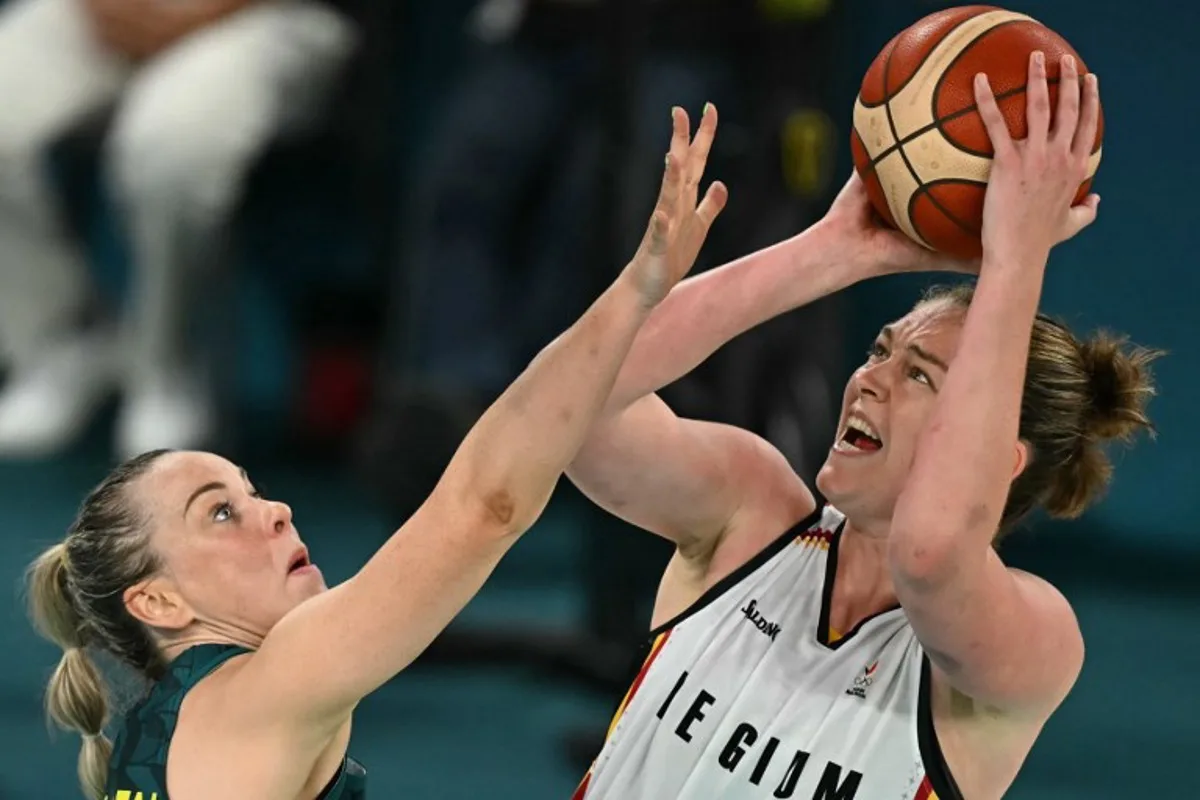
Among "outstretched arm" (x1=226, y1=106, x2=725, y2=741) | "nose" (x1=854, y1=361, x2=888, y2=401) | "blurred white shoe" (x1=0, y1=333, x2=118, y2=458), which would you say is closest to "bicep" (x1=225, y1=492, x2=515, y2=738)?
"outstretched arm" (x1=226, y1=106, x2=725, y2=741)

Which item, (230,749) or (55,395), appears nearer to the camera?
(230,749)

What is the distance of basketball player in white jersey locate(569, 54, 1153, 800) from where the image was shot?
246 cm

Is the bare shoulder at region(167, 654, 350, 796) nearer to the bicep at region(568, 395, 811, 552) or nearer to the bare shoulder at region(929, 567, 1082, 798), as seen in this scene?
the bicep at region(568, 395, 811, 552)

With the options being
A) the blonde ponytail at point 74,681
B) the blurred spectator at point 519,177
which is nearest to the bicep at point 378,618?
the blonde ponytail at point 74,681

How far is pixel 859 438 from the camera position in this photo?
2727mm

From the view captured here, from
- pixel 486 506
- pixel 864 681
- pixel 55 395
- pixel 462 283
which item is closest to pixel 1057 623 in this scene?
pixel 864 681

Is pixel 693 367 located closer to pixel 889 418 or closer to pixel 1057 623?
pixel 889 418

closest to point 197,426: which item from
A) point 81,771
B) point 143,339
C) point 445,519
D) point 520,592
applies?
point 143,339

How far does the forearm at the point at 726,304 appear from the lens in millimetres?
2703

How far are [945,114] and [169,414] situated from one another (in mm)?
4660

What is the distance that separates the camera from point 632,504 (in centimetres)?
285

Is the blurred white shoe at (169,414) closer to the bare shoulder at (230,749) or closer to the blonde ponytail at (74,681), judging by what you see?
the blonde ponytail at (74,681)

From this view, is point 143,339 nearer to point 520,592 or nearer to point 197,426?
point 197,426

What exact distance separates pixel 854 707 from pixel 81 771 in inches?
41.6
